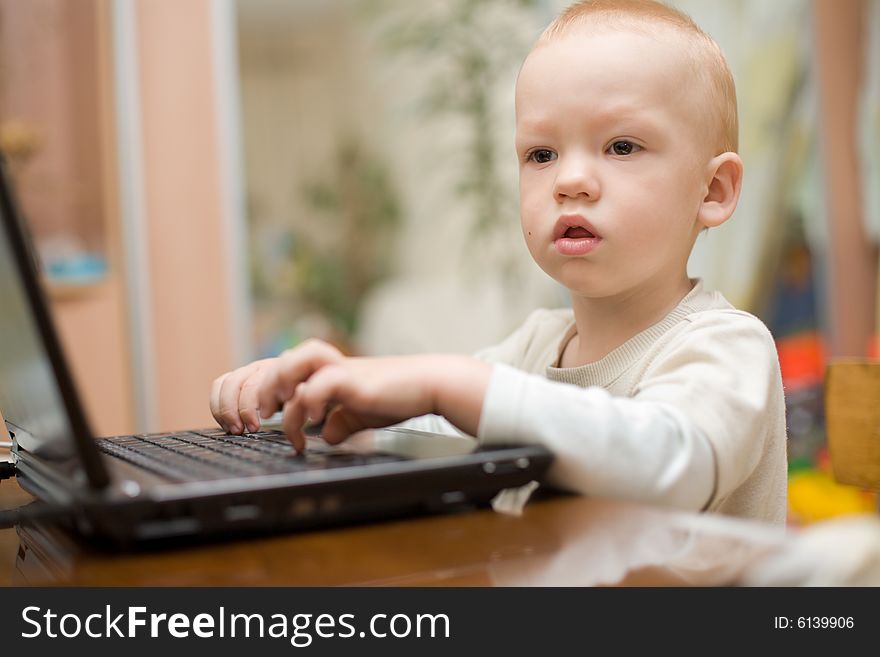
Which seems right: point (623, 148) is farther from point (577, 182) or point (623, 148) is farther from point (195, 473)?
point (195, 473)

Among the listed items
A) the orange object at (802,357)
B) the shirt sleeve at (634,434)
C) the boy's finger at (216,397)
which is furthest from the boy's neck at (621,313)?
the orange object at (802,357)

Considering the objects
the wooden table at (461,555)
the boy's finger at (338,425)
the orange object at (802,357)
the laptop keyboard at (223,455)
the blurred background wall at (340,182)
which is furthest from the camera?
the orange object at (802,357)

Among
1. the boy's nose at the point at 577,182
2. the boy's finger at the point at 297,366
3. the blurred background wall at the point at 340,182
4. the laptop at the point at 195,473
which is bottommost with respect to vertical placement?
the laptop at the point at 195,473

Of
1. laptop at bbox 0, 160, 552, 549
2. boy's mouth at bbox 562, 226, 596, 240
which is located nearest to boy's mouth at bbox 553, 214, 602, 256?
boy's mouth at bbox 562, 226, 596, 240

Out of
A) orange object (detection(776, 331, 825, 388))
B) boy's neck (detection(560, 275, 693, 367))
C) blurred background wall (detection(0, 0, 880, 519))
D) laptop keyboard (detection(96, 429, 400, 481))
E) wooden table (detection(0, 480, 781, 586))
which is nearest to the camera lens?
wooden table (detection(0, 480, 781, 586))

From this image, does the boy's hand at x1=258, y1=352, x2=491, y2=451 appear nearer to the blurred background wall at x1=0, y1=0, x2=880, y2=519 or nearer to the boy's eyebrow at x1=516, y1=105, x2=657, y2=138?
the boy's eyebrow at x1=516, y1=105, x2=657, y2=138

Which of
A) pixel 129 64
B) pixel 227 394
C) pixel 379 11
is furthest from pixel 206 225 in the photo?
pixel 227 394

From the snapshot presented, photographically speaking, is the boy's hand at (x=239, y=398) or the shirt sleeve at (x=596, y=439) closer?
the shirt sleeve at (x=596, y=439)

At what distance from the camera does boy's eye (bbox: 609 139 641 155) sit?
85 cm

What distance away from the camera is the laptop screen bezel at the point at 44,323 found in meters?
0.48

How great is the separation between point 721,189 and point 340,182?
257 centimetres

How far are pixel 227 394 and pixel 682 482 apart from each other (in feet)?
1.50

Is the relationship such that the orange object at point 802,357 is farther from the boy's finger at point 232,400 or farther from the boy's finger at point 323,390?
the boy's finger at point 323,390

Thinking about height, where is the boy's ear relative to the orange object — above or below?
below
